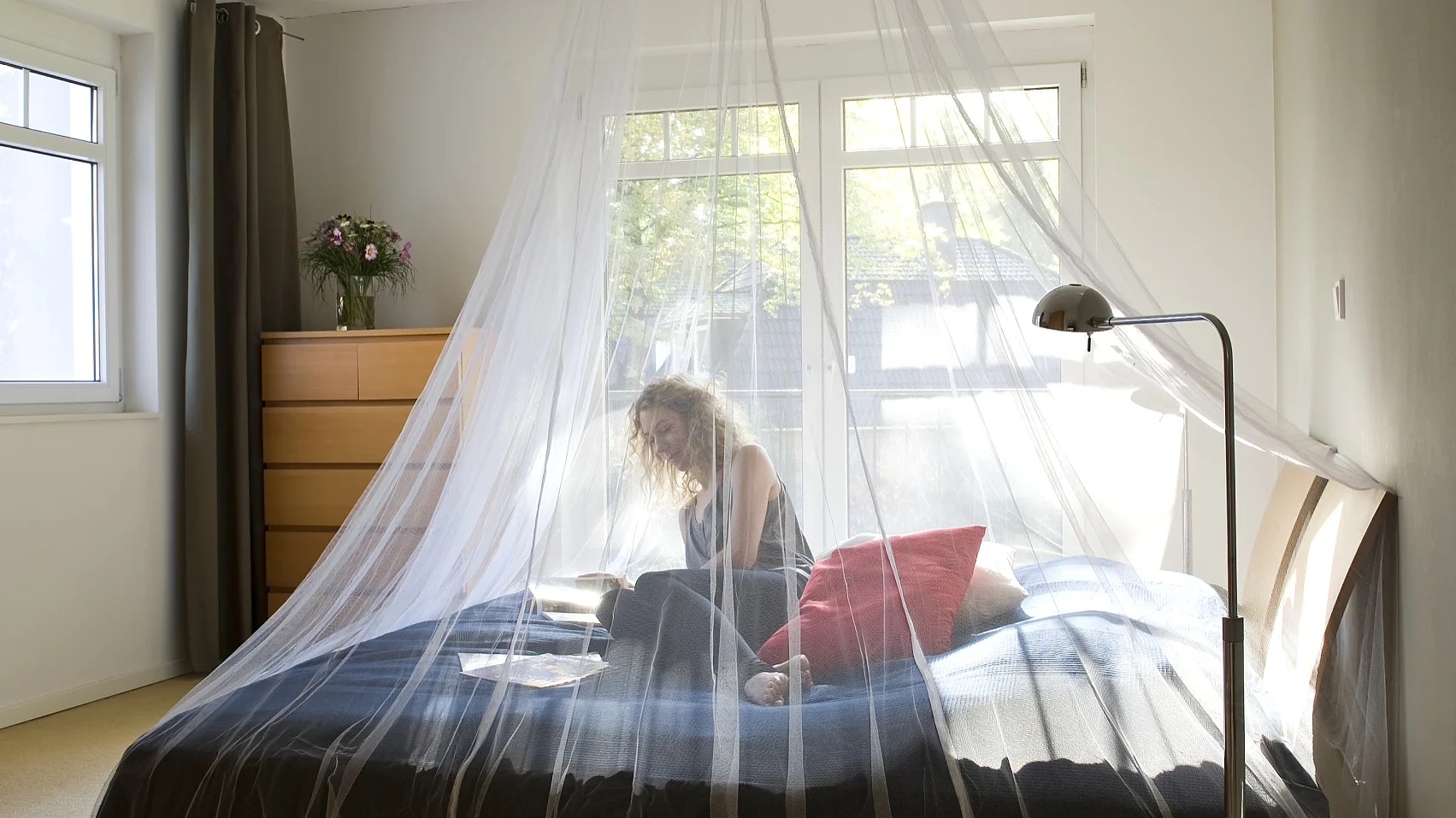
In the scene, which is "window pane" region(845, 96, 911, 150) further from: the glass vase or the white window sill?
the white window sill

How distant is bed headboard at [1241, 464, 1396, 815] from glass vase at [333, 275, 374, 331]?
3633 millimetres

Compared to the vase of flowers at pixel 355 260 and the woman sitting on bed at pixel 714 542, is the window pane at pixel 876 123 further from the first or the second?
the vase of flowers at pixel 355 260

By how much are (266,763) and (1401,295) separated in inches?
86.5

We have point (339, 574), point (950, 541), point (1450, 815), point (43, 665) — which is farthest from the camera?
point (43, 665)

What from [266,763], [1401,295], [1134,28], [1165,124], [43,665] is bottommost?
[43,665]

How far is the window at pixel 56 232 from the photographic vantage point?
13.2 ft

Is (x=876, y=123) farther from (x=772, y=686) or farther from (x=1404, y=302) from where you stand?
(x=772, y=686)

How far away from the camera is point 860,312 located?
7.49ft

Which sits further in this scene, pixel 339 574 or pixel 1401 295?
pixel 339 574

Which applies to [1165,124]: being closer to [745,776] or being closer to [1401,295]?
[1401,295]

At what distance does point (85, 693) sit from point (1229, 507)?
3.99m

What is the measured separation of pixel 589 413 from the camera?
2328 millimetres

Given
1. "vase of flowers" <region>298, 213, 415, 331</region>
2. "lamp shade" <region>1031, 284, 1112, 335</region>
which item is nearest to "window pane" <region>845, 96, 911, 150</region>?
"lamp shade" <region>1031, 284, 1112, 335</region>

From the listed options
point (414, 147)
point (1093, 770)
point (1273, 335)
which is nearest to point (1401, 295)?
point (1093, 770)
